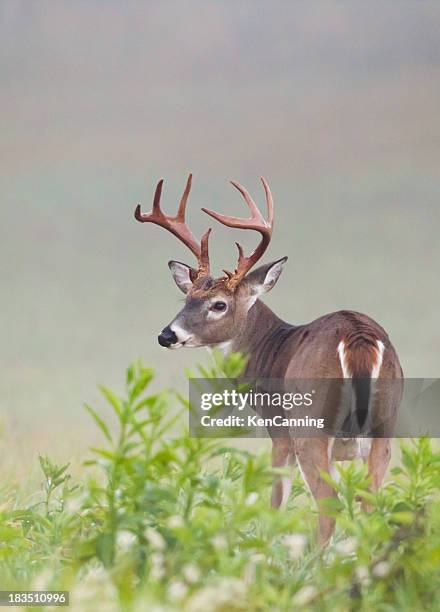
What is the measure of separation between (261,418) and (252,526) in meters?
0.48

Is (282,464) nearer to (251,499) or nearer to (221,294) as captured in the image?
(221,294)

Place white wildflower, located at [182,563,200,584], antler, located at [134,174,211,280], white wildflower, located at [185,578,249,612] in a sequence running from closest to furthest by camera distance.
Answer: white wildflower, located at [185,578,249,612] < white wildflower, located at [182,563,200,584] < antler, located at [134,174,211,280]

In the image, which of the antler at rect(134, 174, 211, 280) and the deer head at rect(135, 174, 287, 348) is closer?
the deer head at rect(135, 174, 287, 348)

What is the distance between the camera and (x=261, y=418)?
14.8ft

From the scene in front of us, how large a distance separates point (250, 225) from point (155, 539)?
2356 mm

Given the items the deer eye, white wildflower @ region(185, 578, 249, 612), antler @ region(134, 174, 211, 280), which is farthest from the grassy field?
antler @ region(134, 174, 211, 280)

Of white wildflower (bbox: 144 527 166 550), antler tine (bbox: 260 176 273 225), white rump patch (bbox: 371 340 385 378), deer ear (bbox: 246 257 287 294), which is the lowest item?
white wildflower (bbox: 144 527 166 550)

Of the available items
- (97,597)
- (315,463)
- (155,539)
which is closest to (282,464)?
(315,463)

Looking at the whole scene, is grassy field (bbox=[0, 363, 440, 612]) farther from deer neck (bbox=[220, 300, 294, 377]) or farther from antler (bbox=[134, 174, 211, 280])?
antler (bbox=[134, 174, 211, 280])

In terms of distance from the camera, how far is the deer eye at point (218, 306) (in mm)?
4570

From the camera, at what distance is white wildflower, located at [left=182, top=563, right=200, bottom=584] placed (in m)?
2.49

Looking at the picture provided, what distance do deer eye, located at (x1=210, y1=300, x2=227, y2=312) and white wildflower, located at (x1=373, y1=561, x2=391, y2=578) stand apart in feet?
6.55

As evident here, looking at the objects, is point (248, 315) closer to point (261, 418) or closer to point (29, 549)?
point (261, 418)

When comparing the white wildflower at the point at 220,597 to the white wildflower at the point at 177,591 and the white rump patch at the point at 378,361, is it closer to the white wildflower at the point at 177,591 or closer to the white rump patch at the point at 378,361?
the white wildflower at the point at 177,591
